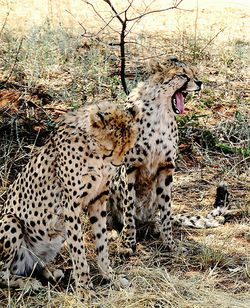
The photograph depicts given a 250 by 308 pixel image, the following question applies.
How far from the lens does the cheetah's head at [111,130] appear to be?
3.81 m

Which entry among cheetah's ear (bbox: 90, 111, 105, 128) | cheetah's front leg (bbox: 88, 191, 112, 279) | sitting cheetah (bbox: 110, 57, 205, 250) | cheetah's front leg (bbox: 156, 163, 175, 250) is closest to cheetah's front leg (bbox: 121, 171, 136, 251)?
sitting cheetah (bbox: 110, 57, 205, 250)

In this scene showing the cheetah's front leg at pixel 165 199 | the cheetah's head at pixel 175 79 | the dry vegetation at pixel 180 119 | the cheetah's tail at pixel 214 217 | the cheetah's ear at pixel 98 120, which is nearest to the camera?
the cheetah's ear at pixel 98 120

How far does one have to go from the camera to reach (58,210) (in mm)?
3945

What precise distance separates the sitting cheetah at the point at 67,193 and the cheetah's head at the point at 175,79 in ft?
1.66

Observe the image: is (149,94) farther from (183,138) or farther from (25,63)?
(25,63)

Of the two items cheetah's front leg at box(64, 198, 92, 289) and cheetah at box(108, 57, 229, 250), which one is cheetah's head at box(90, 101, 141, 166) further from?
cheetah at box(108, 57, 229, 250)

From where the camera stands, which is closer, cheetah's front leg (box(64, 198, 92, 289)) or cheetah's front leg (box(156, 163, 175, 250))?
cheetah's front leg (box(64, 198, 92, 289))

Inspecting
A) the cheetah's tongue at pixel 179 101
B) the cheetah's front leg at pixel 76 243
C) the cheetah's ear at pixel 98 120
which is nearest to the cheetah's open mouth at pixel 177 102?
the cheetah's tongue at pixel 179 101

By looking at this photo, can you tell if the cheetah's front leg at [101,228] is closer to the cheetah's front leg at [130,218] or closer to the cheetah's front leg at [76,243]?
Answer: the cheetah's front leg at [76,243]

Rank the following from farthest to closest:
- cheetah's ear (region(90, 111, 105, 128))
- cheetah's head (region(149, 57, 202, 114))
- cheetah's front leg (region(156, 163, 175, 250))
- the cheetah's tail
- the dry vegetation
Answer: the cheetah's tail → cheetah's front leg (region(156, 163, 175, 250)) → cheetah's head (region(149, 57, 202, 114)) → the dry vegetation → cheetah's ear (region(90, 111, 105, 128))

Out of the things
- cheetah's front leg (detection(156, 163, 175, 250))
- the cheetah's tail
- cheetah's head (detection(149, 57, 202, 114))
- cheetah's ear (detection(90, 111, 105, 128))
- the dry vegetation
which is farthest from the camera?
the cheetah's tail

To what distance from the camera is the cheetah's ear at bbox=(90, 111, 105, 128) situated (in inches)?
150

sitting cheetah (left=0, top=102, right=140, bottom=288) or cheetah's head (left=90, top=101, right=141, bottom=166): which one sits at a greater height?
cheetah's head (left=90, top=101, right=141, bottom=166)

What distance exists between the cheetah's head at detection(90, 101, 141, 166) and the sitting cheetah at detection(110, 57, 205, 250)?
1.93 ft
